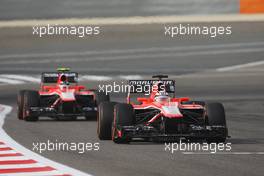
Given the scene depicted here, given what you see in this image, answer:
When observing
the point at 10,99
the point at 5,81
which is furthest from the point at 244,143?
the point at 5,81

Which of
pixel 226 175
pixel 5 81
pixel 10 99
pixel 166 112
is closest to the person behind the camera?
pixel 226 175

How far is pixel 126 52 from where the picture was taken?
50.1 metres

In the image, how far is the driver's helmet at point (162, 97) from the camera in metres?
19.2

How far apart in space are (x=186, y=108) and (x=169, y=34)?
34.2 metres

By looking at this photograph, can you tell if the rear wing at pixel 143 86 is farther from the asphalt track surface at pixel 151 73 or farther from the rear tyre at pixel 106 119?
the asphalt track surface at pixel 151 73

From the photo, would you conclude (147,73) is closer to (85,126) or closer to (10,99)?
(10,99)

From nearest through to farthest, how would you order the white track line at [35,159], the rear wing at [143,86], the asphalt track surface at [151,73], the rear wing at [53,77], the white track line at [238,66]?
the white track line at [35,159] < the asphalt track surface at [151,73] < the rear wing at [143,86] < the rear wing at [53,77] < the white track line at [238,66]

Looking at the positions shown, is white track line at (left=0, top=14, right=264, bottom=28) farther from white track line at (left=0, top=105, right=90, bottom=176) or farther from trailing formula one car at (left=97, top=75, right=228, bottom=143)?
trailing formula one car at (left=97, top=75, right=228, bottom=143)

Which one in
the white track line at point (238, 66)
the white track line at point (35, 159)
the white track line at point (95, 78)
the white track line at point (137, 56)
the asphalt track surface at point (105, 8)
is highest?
the asphalt track surface at point (105, 8)

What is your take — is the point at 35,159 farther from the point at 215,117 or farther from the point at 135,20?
the point at 135,20

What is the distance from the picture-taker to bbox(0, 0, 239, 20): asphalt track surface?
52.2m

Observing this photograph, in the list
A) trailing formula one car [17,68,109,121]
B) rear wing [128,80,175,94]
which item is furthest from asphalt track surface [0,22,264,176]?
rear wing [128,80,175,94]

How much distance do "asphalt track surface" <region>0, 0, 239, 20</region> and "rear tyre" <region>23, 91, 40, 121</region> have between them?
27.7 meters

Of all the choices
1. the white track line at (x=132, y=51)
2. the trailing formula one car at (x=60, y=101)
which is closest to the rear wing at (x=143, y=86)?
the trailing formula one car at (x=60, y=101)
